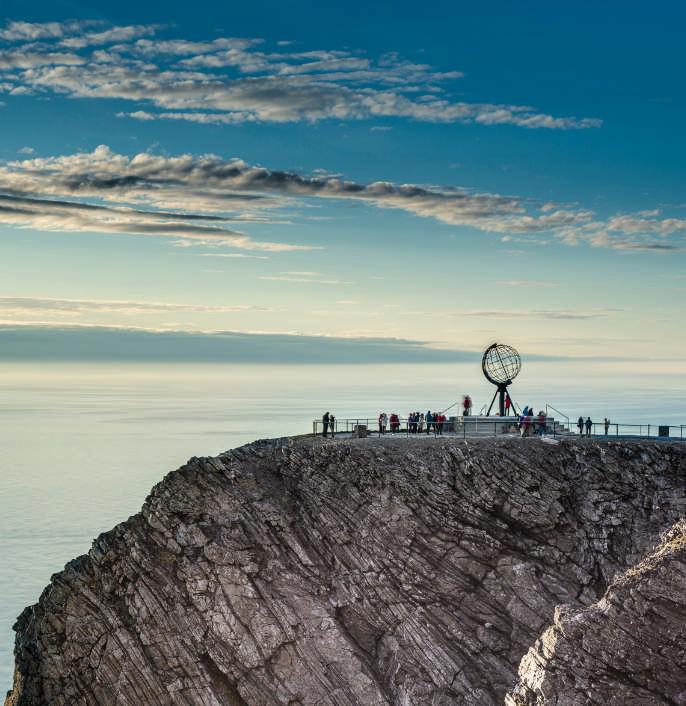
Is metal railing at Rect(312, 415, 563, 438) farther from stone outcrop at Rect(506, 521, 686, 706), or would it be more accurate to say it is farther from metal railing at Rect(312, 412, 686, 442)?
stone outcrop at Rect(506, 521, 686, 706)

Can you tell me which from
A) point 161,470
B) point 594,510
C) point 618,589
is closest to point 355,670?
point 594,510

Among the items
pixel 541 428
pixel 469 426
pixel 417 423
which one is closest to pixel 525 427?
pixel 541 428

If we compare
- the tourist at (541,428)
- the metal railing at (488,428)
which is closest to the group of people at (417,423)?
the metal railing at (488,428)

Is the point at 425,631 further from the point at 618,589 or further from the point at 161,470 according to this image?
the point at 161,470

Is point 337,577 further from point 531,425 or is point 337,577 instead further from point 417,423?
point 531,425

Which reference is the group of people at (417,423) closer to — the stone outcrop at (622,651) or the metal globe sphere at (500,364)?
the metal globe sphere at (500,364)
